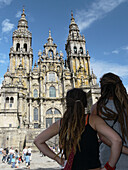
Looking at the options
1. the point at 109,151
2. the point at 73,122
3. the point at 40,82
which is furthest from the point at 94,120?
the point at 40,82

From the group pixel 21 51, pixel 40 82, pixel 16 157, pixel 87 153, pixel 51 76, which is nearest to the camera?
pixel 87 153

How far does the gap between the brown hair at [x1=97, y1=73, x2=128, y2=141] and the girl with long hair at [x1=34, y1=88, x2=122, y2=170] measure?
0.26m

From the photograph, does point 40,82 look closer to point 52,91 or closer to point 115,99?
point 52,91

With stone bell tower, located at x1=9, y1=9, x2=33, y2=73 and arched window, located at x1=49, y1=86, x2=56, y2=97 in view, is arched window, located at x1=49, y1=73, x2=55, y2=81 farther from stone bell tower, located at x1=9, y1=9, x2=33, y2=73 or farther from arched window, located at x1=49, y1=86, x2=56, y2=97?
stone bell tower, located at x1=9, y1=9, x2=33, y2=73

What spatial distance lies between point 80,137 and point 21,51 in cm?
3625

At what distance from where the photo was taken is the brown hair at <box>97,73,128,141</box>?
223cm

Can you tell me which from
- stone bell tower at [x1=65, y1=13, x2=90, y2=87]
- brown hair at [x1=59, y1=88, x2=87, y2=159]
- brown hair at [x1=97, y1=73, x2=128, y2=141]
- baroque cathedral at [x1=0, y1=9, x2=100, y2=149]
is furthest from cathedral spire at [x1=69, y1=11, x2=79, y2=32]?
brown hair at [x1=59, y1=88, x2=87, y2=159]

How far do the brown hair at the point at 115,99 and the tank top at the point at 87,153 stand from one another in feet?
1.13

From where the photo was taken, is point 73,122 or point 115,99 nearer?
point 73,122

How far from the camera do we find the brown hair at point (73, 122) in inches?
84.2

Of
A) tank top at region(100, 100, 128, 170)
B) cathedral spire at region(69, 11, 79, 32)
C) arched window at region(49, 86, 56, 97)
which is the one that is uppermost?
cathedral spire at region(69, 11, 79, 32)

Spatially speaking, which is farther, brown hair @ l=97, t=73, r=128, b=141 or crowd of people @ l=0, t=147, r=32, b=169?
crowd of people @ l=0, t=147, r=32, b=169

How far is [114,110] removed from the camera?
7.59ft

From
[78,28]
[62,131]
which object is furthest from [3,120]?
[78,28]
